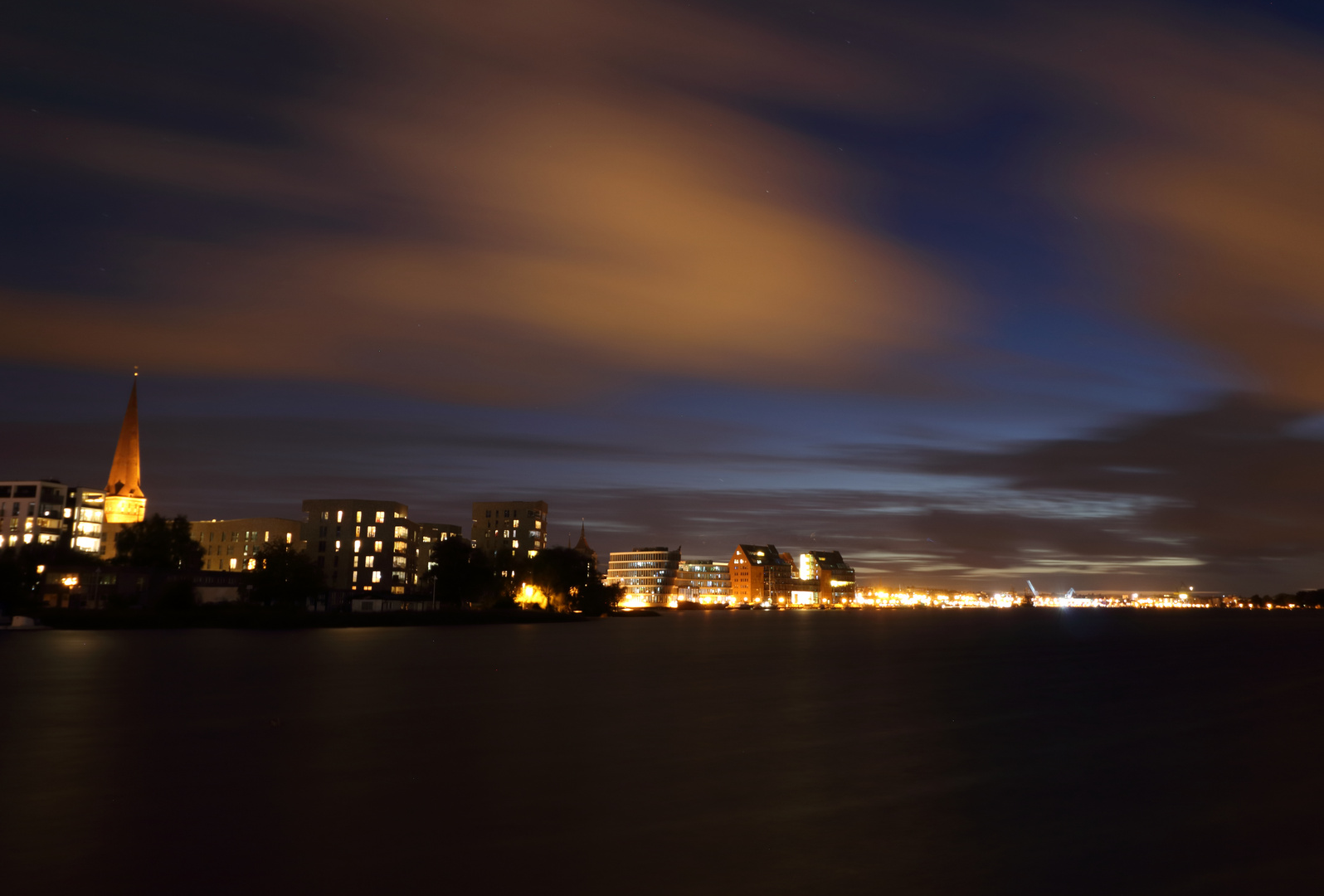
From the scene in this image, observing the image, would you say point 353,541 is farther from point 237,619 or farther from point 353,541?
point 237,619

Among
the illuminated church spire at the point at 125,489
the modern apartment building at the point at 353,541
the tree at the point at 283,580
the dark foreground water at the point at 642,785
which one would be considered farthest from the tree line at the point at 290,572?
the dark foreground water at the point at 642,785

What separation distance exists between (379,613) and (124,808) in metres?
111

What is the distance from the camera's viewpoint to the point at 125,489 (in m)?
197

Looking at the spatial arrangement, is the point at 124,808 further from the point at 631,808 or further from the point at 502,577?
the point at 502,577

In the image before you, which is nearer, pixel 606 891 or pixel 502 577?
pixel 606 891

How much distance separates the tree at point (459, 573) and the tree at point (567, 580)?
2512cm

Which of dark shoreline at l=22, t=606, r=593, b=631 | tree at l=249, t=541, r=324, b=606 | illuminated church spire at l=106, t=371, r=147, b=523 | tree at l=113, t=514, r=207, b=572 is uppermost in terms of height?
illuminated church spire at l=106, t=371, r=147, b=523

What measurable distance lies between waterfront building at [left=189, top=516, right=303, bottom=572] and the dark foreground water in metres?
136

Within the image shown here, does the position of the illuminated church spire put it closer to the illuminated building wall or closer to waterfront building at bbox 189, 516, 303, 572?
waterfront building at bbox 189, 516, 303, 572

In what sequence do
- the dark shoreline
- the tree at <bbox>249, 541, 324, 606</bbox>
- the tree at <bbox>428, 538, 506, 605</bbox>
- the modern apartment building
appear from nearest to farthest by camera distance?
1. the dark shoreline
2. the tree at <bbox>249, 541, 324, 606</bbox>
3. the tree at <bbox>428, 538, 506, 605</bbox>
4. the modern apartment building

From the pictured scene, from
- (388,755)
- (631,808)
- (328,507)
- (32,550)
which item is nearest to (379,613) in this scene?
(32,550)

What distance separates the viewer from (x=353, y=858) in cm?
1559

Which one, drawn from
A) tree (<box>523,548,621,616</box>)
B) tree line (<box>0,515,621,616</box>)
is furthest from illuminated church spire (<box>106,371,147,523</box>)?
tree (<box>523,548,621,616</box>)

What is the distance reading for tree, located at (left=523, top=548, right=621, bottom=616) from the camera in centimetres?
17762
